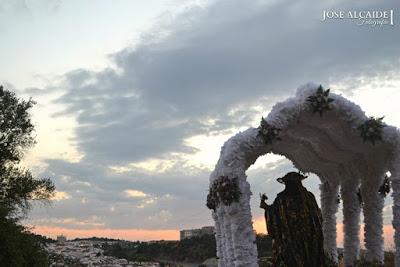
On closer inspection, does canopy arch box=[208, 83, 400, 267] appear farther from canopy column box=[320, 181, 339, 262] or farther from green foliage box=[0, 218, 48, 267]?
green foliage box=[0, 218, 48, 267]

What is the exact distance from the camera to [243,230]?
1034 cm

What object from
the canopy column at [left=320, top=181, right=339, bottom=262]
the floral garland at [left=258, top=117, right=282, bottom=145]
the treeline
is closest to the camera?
the floral garland at [left=258, top=117, right=282, bottom=145]

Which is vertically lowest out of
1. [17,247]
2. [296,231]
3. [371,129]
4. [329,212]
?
[17,247]

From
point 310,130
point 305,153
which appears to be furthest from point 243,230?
point 305,153

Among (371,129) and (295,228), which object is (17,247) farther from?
(371,129)

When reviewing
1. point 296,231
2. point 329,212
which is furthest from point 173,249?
point 296,231

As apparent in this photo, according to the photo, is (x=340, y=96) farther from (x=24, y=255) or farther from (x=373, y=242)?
(x=24, y=255)

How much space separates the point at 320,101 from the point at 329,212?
575 cm

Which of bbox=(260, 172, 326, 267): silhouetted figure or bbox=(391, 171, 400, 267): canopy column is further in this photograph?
bbox=(391, 171, 400, 267): canopy column

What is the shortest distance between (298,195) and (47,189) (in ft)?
55.6

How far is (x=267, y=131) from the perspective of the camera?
1091 cm

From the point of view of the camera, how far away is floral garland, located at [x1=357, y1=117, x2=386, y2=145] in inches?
454

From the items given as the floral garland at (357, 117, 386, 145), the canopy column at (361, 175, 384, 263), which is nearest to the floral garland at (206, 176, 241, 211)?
the floral garland at (357, 117, 386, 145)

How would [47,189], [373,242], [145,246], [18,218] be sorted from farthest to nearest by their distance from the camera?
1. [145,246]
2. [47,189]
3. [18,218]
4. [373,242]
